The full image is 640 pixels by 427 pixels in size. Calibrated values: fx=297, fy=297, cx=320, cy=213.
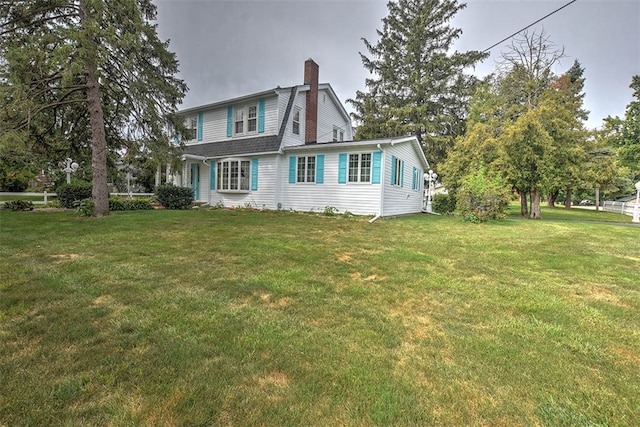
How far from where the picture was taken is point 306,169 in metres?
14.2

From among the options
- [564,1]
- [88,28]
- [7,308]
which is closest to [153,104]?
[88,28]

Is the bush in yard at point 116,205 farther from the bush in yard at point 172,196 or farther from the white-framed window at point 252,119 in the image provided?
the white-framed window at point 252,119

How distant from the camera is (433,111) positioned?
26.2 m

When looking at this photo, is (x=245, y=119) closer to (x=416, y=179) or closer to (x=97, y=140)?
(x=97, y=140)

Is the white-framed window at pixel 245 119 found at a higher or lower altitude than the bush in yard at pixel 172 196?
higher

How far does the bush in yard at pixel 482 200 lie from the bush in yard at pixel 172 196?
42.9 feet

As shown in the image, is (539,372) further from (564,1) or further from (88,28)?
(88,28)

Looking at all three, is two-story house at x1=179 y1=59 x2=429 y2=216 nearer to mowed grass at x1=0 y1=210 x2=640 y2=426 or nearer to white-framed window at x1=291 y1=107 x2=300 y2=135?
white-framed window at x1=291 y1=107 x2=300 y2=135

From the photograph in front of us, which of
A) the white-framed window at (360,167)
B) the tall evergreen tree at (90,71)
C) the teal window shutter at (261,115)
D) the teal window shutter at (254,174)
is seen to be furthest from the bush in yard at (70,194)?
the white-framed window at (360,167)

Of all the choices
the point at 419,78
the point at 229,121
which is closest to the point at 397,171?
the point at 229,121

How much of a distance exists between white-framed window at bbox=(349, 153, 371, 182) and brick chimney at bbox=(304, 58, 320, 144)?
390 centimetres

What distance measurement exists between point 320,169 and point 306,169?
0.80 meters

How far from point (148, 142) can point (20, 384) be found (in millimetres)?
10556

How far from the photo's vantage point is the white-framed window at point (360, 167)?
12.7m
